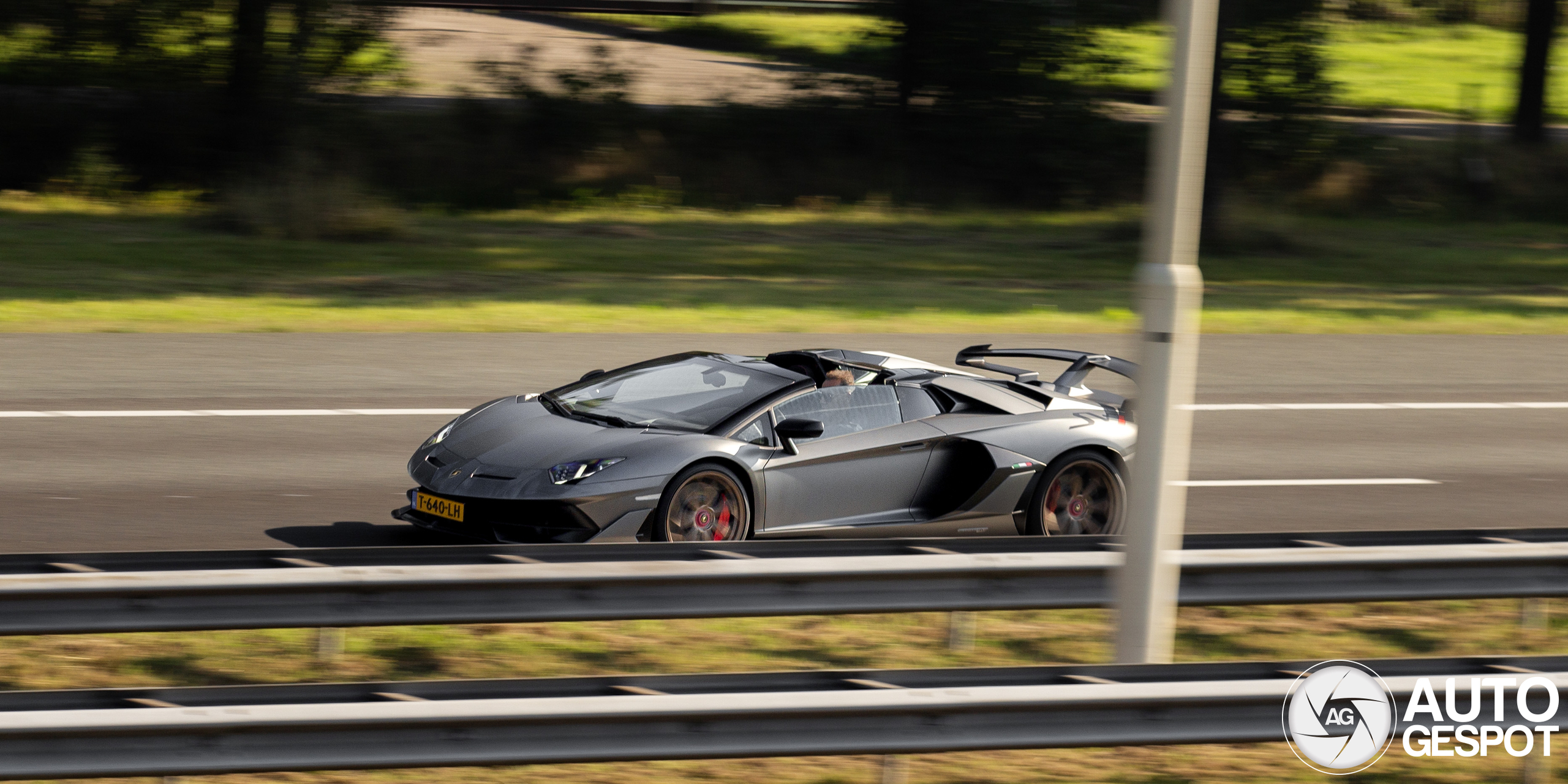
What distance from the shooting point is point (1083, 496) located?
31.8ft

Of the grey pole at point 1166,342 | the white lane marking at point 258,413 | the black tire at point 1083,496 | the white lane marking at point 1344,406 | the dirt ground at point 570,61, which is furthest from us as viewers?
the dirt ground at point 570,61

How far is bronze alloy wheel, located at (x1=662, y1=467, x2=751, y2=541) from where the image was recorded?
330 inches

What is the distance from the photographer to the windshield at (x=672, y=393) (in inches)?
350

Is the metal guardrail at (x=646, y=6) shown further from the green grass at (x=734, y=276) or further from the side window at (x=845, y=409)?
the side window at (x=845, y=409)

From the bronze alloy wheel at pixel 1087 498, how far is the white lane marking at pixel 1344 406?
4.74 m

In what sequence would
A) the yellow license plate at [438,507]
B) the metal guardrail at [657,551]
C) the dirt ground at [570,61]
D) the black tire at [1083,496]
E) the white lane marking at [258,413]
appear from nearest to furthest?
the metal guardrail at [657,551], the yellow license plate at [438,507], the black tire at [1083,496], the white lane marking at [258,413], the dirt ground at [570,61]

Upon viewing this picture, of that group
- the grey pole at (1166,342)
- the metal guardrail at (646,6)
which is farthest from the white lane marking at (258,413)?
the metal guardrail at (646,6)

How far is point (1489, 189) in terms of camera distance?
99.1 ft

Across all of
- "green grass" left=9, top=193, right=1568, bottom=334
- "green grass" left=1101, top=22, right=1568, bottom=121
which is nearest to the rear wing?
"green grass" left=9, top=193, right=1568, bottom=334

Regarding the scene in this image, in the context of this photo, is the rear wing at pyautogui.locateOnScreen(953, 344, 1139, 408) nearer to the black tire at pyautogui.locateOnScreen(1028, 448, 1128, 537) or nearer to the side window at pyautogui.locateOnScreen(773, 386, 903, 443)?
the black tire at pyautogui.locateOnScreen(1028, 448, 1128, 537)

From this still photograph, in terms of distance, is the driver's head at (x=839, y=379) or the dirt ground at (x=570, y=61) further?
the dirt ground at (x=570, y=61)

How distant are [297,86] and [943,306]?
1110 centimetres

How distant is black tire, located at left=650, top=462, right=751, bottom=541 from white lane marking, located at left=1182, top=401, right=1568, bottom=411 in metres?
6.77

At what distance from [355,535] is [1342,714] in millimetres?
Result: 5919
